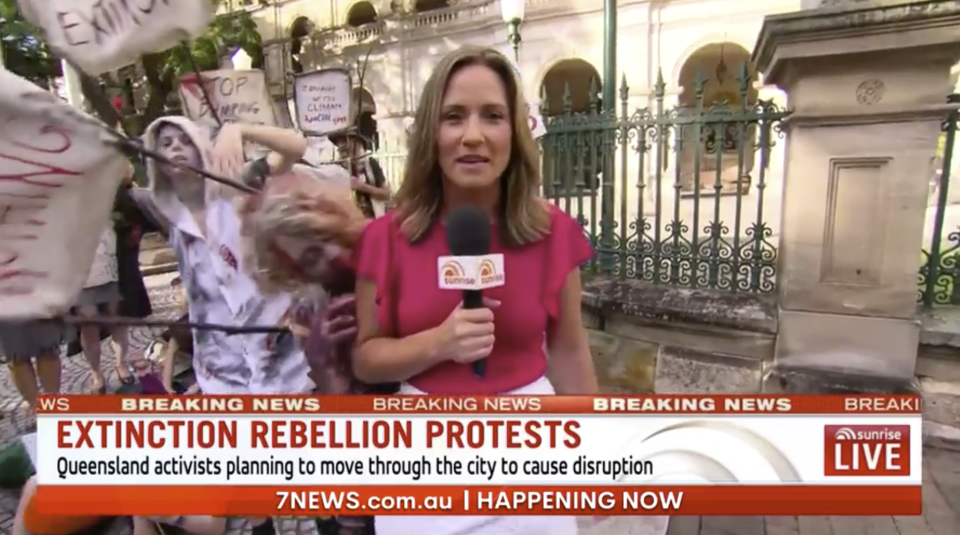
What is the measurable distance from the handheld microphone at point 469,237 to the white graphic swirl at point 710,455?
58 centimetres

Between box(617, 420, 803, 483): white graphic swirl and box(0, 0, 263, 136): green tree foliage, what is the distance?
5.53 feet

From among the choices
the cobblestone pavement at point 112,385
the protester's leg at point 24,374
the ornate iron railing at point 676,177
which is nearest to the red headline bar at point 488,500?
the cobblestone pavement at point 112,385

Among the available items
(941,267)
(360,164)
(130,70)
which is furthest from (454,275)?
(360,164)

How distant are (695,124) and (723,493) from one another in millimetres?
3025

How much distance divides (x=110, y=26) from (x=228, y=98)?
0.45m

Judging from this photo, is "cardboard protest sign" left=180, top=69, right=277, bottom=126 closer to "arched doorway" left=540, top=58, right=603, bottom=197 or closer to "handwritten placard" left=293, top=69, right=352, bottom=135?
"handwritten placard" left=293, top=69, right=352, bottom=135

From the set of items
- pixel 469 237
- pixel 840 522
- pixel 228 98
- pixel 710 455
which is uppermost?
pixel 228 98

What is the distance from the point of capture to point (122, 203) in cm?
206

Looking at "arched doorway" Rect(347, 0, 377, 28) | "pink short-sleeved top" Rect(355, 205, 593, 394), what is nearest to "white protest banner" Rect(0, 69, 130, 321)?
"pink short-sleeved top" Rect(355, 205, 593, 394)

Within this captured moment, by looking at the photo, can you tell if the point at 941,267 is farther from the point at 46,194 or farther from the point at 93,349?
the point at 93,349

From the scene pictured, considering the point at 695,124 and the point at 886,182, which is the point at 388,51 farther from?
the point at 886,182

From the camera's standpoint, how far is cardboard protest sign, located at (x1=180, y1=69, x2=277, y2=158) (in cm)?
194

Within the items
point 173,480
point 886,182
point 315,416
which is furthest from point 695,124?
point 173,480

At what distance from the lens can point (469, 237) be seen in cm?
134
